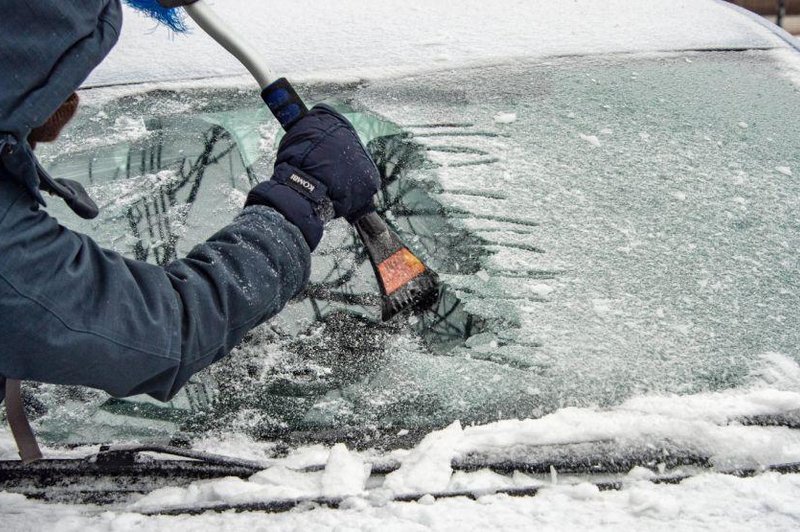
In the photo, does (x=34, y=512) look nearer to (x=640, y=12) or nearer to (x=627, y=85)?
(x=627, y=85)

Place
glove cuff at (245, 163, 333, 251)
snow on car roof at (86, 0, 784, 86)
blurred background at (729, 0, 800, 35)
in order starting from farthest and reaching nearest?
blurred background at (729, 0, 800, 35)
snow on car roof at (86, 0, 784, 86)
glove cuff at (245, 163, 333, 251)

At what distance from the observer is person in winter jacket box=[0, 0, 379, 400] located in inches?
34.4

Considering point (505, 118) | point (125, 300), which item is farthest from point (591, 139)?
point (125, 300)

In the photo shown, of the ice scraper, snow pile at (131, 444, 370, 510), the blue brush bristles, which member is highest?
the blue brush bristles

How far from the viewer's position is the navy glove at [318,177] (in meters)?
1.27

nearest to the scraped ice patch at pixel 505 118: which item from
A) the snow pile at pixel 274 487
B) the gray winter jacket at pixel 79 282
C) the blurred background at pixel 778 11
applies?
the gray winter jacket at pixel 79 282

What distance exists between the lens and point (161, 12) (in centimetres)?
199

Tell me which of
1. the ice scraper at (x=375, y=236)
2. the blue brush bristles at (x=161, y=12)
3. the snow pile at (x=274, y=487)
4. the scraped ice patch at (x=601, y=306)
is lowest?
the snow pile at (x=274, y=487)

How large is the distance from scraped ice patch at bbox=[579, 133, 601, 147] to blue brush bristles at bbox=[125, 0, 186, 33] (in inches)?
43.3

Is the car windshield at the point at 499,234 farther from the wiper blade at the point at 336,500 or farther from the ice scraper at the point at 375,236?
the wiper blade at the point at 336,500

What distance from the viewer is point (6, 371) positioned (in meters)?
0.94

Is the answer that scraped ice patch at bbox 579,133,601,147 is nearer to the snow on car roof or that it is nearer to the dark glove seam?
the snow on car roof

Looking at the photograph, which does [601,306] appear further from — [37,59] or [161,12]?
[161,12]

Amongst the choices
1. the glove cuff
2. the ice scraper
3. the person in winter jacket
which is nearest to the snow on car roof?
the ice scraper
